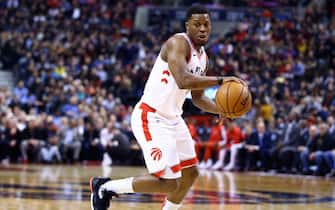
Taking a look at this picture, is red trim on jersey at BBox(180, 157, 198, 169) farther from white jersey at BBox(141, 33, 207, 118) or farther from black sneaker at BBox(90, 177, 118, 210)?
black sneaker at BBox(90, 177, 118, 210)

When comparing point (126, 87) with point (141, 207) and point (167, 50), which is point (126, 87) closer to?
point (141, 207)

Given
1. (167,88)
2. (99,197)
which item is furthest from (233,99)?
(99,197)

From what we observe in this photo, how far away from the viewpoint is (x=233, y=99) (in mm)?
6215

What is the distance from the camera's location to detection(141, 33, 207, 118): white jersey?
21.3 ft

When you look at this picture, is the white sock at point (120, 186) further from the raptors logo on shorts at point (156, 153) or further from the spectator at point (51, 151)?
the spectator at point (51, 151)

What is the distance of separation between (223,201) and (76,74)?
13.0 meters

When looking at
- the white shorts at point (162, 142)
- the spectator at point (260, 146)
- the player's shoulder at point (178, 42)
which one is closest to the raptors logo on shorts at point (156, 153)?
the white shorts at point (162, 142)

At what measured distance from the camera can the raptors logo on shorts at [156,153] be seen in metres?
6.40

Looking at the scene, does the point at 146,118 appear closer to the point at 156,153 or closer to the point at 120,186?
the point at 156,153

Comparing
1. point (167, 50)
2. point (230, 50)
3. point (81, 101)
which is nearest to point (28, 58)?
point (81, 101)

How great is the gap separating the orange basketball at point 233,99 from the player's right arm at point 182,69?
6cm

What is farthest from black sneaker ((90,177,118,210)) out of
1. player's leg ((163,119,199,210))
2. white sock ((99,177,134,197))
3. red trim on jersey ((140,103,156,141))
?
red trim on jersey ((140,103,156,141))

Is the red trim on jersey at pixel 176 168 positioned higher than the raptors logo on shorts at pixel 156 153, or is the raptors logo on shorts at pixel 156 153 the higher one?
the raptors logo on shorts at pixel 156 153

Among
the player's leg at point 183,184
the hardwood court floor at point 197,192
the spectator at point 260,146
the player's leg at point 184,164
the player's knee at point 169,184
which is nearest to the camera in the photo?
the player's knee at point 169,184
